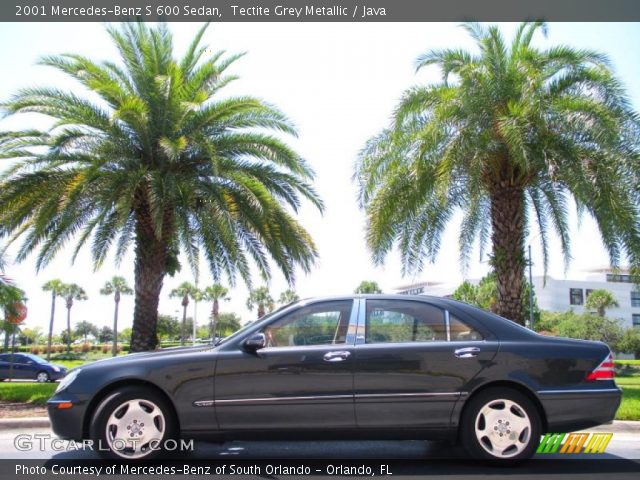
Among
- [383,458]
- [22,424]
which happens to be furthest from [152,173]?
[383,458]

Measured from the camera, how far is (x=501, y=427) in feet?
17.4

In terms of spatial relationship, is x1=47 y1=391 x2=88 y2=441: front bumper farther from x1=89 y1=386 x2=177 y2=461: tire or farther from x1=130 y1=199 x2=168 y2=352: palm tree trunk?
x1=130 y1=199 x2=168 y2=352: palm tree trunk

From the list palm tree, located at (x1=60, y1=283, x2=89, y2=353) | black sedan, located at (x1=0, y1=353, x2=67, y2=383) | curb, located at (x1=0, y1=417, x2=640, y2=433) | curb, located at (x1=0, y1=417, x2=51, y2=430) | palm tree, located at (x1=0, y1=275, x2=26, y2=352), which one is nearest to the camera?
curb, located at (x1=0, y1=417, x2=640, y2=433)

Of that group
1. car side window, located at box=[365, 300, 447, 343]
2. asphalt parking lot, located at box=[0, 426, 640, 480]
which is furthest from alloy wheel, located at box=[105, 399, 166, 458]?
car side window, located at box=[365, 300, 447, 343]

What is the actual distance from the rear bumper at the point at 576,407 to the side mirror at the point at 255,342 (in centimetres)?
244

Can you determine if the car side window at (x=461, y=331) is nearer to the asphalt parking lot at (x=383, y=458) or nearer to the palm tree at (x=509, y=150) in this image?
the asphalt parking lot at (x=383, y=458)

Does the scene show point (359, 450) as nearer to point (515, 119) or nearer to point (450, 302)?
point (450, 302)

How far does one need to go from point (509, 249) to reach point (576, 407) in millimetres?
7770

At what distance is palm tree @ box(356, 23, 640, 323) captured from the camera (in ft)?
37.0

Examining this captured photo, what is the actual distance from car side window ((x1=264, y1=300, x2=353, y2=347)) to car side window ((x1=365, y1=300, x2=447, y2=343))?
0.23 m

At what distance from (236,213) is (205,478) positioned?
8076mm

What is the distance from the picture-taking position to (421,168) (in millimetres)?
11977

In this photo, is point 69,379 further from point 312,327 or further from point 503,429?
point 503,429

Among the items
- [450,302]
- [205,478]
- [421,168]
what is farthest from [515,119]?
[205,478]
